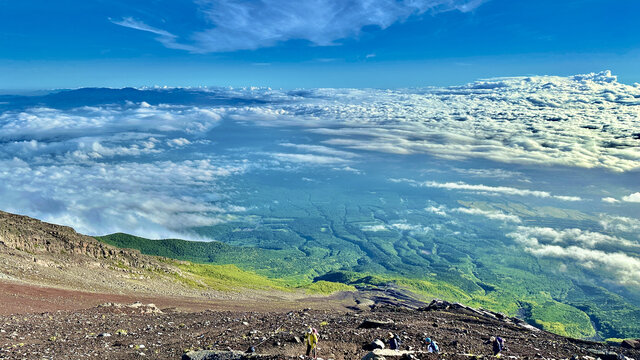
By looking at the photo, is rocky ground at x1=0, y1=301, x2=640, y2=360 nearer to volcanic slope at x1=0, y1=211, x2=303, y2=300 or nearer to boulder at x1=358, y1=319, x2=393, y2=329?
boulder at x1=358, y1=319, x2=393, y2=329

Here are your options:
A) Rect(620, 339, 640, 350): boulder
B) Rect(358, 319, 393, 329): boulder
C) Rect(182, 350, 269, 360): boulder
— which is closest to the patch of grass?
Rect(620, 339, 640, 350): boulder

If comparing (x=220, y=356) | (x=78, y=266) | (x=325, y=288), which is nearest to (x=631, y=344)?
(x=220, y=356)

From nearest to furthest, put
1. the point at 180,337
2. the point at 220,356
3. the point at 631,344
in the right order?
the point at 220,356
the point at 180,337
the point at 631,344

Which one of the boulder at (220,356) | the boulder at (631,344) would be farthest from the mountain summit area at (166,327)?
the boulder at (631,344)

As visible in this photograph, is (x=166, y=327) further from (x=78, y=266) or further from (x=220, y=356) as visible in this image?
(x=78, y=266)

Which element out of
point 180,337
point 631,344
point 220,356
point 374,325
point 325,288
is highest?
point 220,356

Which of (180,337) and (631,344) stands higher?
(180,337)

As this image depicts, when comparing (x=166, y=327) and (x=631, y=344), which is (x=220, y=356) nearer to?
(x=166, y=327)

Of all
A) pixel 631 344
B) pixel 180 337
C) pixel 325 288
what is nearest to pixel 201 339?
pixel 180 337

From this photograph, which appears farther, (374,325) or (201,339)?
(374,325)

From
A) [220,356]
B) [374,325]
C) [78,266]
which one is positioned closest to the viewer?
[220,356]

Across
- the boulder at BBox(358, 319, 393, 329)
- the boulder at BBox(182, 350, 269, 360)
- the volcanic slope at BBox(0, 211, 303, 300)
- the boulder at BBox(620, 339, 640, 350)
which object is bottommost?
the volcanic slope at BBox(0, 211, 303, 300)

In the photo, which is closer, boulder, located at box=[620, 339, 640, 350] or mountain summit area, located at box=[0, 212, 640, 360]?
mountain summit area, located at box=[0, 212, 640, 360]

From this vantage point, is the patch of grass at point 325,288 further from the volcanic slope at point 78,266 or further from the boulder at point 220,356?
the boulder at point 220,356
